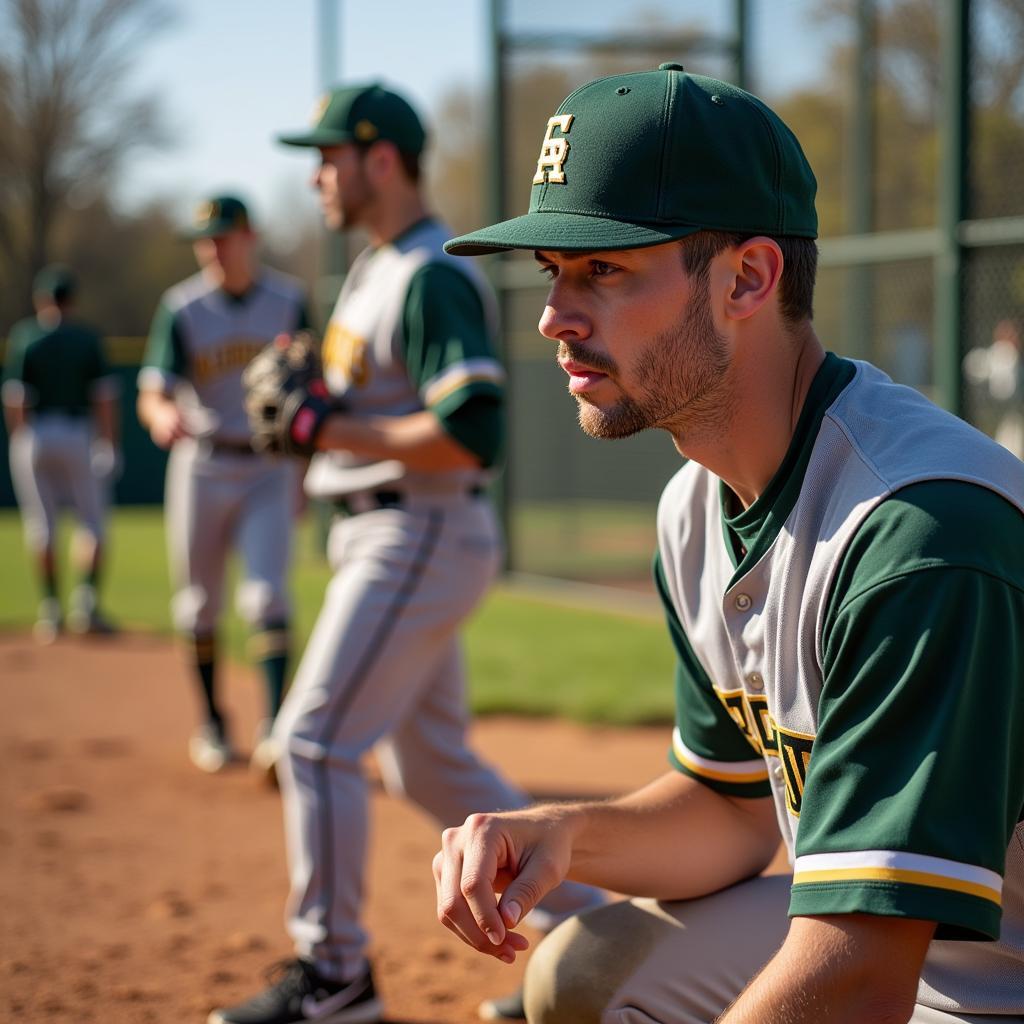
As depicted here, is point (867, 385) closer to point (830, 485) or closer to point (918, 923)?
point (830, 485)

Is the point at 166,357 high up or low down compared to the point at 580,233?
down

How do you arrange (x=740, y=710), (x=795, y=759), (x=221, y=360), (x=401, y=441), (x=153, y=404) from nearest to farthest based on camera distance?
1. (x=795, y=759)
2. (x=740, y=710)
3. (x=401, y=441)
4. (x=153, y=404)
5. (x=221, y=360)

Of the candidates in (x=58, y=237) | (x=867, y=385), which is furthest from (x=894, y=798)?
(x=58, y=237)

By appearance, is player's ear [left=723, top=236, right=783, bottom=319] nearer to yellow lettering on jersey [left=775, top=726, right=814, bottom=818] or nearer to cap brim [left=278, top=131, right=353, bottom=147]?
yellow lettering on jersey [left=775, top=726, right=814, bottom=818]

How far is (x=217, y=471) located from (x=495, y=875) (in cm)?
420

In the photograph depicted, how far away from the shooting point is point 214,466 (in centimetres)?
579

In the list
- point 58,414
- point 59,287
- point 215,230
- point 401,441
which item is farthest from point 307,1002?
point 59,287

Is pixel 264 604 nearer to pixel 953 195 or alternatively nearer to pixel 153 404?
pixel 153 404

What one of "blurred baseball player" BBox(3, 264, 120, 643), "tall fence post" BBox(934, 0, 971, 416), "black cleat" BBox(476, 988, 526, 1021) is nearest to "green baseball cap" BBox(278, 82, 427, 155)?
"black cleat" BBox(476, 988, 526, 1021)

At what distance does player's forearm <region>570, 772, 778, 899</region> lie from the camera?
2119 mm

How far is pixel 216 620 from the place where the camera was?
19.4 feet


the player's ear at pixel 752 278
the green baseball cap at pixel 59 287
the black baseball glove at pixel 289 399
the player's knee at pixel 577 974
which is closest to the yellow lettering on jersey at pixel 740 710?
the player's knee at pixel 577 974

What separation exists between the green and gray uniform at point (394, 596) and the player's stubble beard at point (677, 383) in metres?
1.58

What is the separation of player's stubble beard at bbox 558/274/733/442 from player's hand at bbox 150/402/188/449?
3.93m
